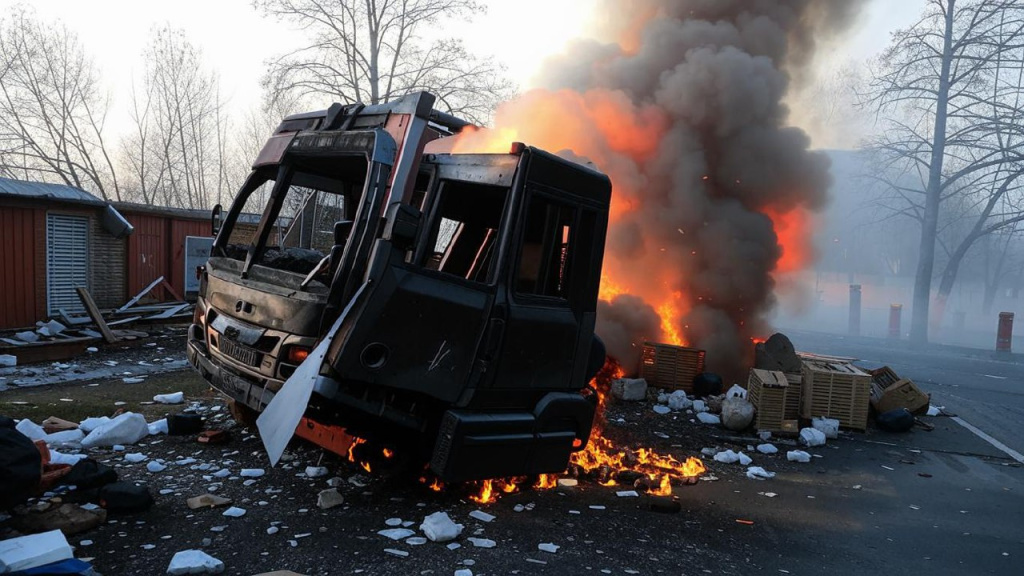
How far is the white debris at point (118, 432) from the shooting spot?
5.10 m

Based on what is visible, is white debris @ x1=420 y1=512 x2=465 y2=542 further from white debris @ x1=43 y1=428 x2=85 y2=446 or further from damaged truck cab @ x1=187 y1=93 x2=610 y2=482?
white debris @ x1=43 y1=428 x2=85 y2=446

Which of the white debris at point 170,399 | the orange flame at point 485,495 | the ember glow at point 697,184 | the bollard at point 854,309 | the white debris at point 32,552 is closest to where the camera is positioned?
the white debris at point 32,552

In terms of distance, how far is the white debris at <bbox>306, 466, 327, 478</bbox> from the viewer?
15.3 ft

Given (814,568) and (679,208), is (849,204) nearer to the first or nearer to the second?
(679,208)

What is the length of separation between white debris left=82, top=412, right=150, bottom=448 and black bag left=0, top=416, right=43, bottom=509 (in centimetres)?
171

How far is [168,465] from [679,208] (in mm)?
9040

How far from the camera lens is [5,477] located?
329 centimetres

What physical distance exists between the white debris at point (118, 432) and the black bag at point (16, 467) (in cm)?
171

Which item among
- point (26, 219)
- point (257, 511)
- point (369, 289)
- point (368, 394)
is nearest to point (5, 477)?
point (257, 511)

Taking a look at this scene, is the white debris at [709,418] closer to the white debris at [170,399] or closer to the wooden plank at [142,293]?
the white debris at [170,399]

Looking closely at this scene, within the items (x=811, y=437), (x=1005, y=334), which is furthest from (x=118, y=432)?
(x=1005, y=334)

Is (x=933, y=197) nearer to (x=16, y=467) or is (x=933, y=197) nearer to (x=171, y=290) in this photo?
(x=171, y=290)

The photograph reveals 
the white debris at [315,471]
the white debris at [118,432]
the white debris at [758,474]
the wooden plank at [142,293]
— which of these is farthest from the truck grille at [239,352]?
the wooden plank at [142,293]

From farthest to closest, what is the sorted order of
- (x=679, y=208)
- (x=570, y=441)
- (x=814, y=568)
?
(x=679, y=208)
(x=570, y=441)
(x=814, y=568)
